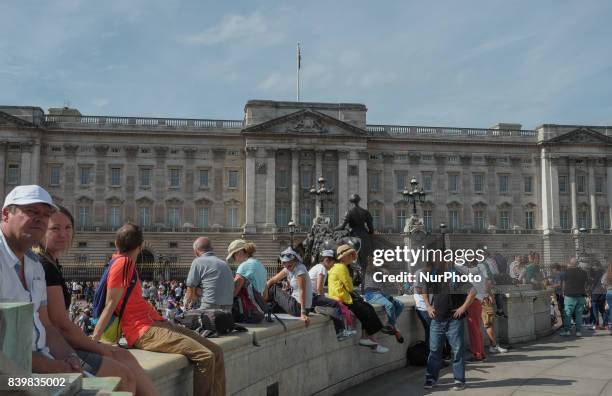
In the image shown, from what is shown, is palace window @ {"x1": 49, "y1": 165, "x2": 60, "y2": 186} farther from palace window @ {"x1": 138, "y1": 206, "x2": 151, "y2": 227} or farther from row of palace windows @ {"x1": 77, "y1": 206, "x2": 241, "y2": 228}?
palace window @ {"x1": 138, "y1": 206, "x2": 151, "y2": 227}

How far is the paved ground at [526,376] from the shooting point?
7.93 metres

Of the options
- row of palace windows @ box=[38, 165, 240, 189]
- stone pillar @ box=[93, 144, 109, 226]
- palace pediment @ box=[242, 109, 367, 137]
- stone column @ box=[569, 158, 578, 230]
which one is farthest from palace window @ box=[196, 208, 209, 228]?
stone column @ box=[569, 158, 578, 230]

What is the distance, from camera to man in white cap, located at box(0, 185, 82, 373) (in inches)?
132

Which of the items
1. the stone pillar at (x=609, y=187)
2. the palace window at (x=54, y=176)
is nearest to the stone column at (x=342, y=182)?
the palace window at (x=54, y=176)

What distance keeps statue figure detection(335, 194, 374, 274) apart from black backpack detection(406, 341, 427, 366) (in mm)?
4556

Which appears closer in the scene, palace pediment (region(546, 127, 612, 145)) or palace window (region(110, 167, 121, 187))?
palace window (region(110, 167, 121, 187))

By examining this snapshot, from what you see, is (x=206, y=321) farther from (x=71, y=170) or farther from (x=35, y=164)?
(x=71, y=170)

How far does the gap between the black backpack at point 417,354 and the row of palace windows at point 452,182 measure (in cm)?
4616

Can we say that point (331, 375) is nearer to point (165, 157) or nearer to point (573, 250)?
point (165, 157)

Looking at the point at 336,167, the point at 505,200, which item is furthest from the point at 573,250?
the point at 336,167

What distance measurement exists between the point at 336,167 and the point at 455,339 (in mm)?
46419

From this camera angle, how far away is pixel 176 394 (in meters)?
4.69

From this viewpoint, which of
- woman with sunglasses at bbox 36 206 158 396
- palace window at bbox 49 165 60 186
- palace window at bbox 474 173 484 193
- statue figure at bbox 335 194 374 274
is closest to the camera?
woman with sunglasses at bbox 36 206 158 396

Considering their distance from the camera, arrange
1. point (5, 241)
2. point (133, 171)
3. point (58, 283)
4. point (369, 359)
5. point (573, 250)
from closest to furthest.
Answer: point (5, 241) < point (58, 283) < point (369, 359) < point (133, 171) < point (573, 250)
